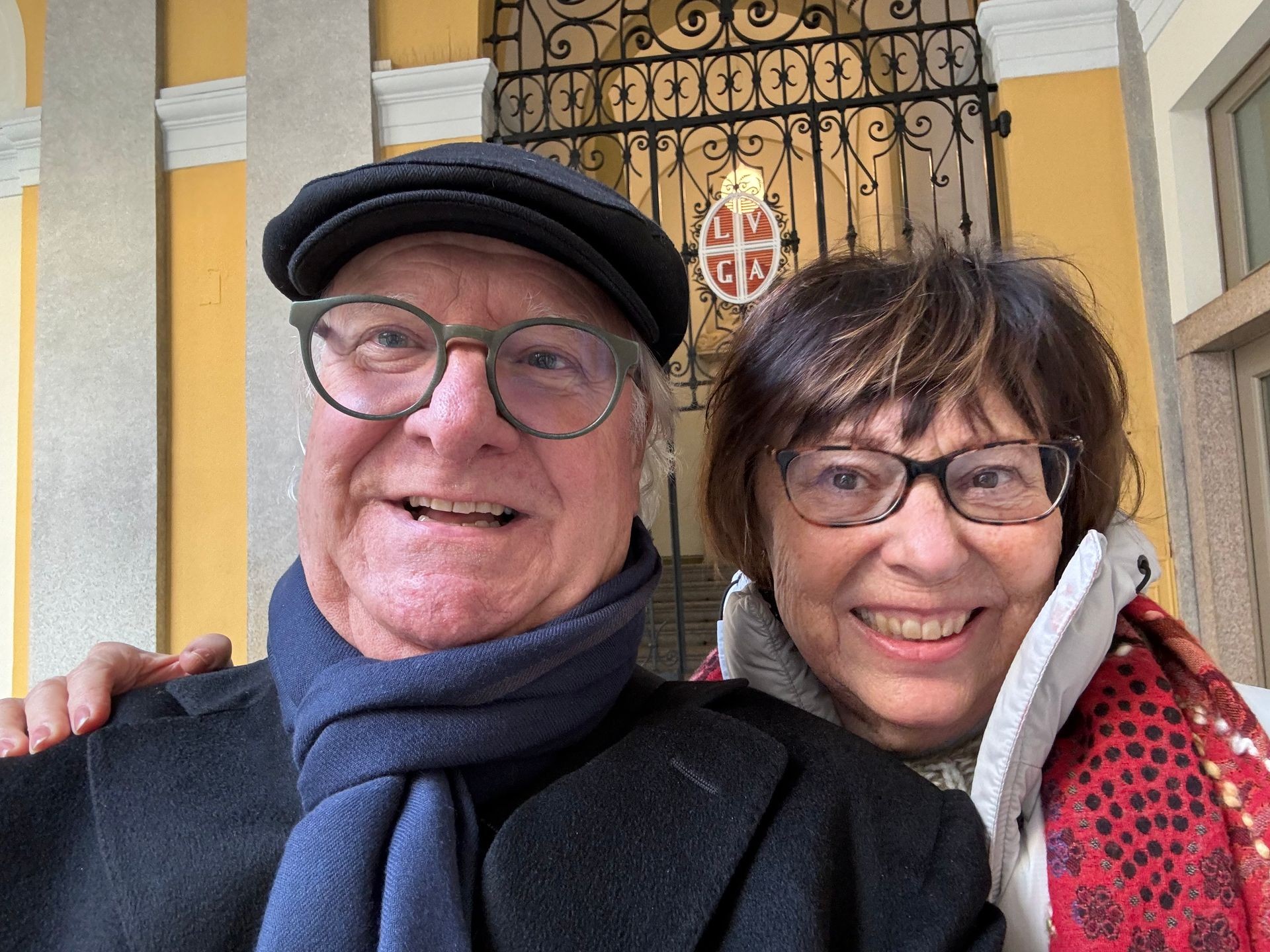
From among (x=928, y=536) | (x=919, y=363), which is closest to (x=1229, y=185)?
(x=919, y=363)

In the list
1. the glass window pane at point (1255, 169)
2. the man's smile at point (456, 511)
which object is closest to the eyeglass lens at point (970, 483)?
the man's smile at point (456, 511)

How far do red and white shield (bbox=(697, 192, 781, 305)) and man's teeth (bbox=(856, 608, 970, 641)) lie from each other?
3.39 meters

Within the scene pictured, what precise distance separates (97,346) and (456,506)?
4.73 metres

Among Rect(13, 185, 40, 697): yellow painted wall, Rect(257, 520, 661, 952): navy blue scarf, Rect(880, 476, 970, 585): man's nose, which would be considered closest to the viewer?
Rect(257, 520, 661, 952): navy blue scarf

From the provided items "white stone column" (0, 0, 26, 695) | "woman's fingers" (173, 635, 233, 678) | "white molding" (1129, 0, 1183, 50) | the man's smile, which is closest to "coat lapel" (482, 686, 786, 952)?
the man's smile

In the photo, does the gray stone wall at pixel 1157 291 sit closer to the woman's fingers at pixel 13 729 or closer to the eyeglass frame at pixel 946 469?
the eyeglass frame at pixel 946 469

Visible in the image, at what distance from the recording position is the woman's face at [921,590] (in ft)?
4.43

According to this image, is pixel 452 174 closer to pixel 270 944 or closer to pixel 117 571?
pixel 270 944

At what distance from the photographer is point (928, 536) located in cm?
132

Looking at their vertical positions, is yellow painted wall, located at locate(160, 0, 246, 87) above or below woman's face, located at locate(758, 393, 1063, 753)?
above

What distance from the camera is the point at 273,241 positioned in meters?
1.24

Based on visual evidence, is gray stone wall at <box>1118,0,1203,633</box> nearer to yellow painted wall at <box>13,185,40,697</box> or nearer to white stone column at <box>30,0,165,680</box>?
white stone column at <box>30,0,165,680</box>

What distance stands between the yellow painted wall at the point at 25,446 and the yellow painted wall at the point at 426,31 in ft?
7.26

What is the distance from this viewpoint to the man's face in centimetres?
111
